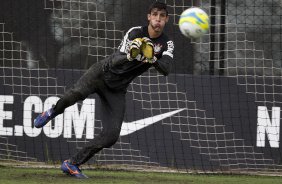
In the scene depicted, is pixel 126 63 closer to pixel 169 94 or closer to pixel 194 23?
pixel 194 23

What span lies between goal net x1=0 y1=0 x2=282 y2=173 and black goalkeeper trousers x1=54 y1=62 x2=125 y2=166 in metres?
2.46

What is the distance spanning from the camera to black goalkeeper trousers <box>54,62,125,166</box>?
965cm

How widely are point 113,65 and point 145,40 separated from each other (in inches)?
32.2

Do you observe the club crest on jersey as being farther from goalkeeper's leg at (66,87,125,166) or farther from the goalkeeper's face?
goalkeeper's leg at (66,87,125,166)

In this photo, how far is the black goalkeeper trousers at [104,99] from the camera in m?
9.65

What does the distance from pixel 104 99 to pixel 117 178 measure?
4.04ft

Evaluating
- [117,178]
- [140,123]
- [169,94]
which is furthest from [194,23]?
[140,123]

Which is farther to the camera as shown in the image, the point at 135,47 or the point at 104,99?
the point at 104,99

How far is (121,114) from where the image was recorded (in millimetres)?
9781

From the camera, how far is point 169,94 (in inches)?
483

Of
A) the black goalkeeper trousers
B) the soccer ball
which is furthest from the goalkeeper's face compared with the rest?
the black goalkeeper trousers

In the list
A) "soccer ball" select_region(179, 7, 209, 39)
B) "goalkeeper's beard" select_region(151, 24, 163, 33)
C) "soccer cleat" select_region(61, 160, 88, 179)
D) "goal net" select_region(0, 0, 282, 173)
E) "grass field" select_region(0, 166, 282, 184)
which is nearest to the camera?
"soccer ball" select_region(179, 7, 209, 39)

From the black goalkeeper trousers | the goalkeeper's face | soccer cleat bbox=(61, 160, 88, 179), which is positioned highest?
the goalkeeper's face

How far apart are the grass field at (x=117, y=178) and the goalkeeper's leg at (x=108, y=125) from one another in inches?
15.3
